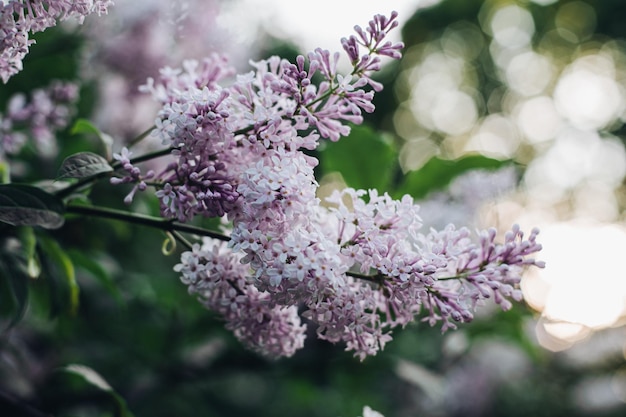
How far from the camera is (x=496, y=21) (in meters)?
13.4

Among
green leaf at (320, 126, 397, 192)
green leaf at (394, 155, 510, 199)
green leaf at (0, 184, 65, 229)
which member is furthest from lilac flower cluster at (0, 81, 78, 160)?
green leaf at (394, 155, 510, 199)

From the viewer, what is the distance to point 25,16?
91 centimetres

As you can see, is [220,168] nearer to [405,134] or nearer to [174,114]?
[174,114]

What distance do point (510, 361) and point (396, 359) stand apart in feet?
12.3

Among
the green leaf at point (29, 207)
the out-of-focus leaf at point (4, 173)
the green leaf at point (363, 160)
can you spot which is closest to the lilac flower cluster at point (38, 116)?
the out-of-focus leaf at point (4, 173)

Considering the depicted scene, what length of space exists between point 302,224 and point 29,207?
0.45 metres

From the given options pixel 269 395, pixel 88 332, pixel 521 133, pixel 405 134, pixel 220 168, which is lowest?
pixel 220 168

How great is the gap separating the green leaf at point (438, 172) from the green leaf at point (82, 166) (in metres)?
0.98

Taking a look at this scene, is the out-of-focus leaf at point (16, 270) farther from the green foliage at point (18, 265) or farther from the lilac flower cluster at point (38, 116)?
the lilac flower cluster at point (38, 116)

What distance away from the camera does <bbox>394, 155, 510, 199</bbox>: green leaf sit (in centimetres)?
178

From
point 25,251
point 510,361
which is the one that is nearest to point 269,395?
point 510,361

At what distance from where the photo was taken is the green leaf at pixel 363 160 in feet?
5.96

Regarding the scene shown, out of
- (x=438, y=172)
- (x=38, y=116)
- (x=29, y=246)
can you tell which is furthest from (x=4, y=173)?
(x=438, y=172)

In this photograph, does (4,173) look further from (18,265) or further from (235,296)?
(235,296)
